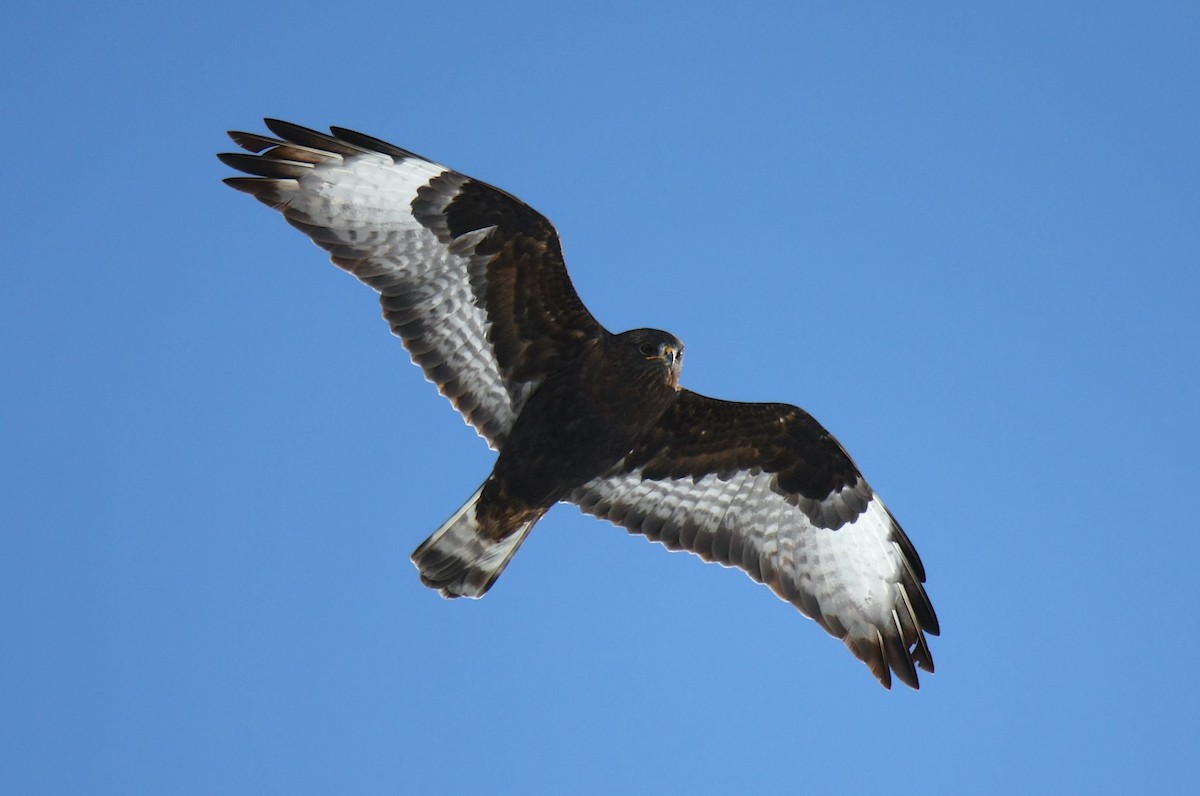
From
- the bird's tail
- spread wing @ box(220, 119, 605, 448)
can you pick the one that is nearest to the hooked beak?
spread wing @ box(220, 119, 605, 448)

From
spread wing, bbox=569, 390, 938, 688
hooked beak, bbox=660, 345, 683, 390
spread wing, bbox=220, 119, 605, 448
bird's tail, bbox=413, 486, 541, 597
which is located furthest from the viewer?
spread wing, bbox=569, 390, 938, 688

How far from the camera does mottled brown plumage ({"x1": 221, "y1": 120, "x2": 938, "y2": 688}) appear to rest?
7988 mm

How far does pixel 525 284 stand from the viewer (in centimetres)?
825

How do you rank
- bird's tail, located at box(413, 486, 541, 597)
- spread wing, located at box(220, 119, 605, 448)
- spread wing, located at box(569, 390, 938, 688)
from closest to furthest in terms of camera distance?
spread wing, located at box(220, 119, 605, 448) < bird's tail, located at box(413, 486, 541, 597) < spread wing, located at box(569, 390, 938, 688)

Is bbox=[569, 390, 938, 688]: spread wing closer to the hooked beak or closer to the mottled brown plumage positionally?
the mottled brown plumage

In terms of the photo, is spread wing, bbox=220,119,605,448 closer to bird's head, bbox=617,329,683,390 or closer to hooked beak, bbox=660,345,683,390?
bird's head, bbox=617,329,683,390

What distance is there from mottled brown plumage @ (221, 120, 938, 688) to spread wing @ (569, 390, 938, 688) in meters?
0.01

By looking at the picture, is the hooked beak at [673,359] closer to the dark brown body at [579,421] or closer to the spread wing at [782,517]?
the dark brown body at [579,421]

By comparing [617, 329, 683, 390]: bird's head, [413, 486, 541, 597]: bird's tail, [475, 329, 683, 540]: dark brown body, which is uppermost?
[617, 329, 683, 390]: bird's head

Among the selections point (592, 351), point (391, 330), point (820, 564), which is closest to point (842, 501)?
point (820, 564)

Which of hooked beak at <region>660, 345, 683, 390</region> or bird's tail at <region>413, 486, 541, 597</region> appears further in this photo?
bird's tail at <region>413, 486, 541, 597</region>

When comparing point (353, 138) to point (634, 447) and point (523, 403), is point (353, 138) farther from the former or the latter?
→ point (634, 447)

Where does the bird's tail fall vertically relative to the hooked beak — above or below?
below

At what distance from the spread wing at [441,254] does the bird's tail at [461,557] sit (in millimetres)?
629
